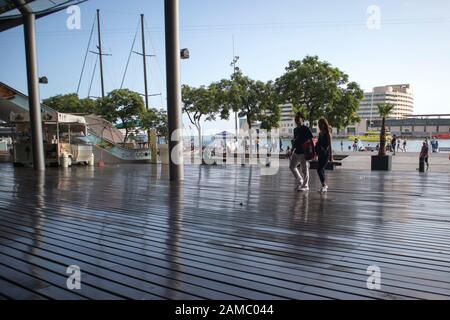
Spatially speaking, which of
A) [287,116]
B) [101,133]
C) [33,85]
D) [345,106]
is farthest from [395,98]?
[33,85]

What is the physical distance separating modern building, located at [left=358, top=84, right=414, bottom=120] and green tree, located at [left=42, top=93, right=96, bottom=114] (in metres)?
41.0

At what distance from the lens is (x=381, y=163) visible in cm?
1597

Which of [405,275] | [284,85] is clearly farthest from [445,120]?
[405,275]

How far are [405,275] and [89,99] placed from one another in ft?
132

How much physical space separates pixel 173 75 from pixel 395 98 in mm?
64298

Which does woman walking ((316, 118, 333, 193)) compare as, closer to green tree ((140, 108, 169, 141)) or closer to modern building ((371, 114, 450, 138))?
green tree ((140, 108, 169, 141))

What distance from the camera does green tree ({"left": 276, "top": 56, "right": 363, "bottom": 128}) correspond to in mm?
27281

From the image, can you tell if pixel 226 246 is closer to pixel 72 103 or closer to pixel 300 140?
pixel 300 140

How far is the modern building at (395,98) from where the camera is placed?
2469 inches

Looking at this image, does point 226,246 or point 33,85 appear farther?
point 33,85

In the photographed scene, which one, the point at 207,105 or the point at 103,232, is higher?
the point at 207,105

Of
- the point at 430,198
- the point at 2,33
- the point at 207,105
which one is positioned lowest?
the point at 430,198
